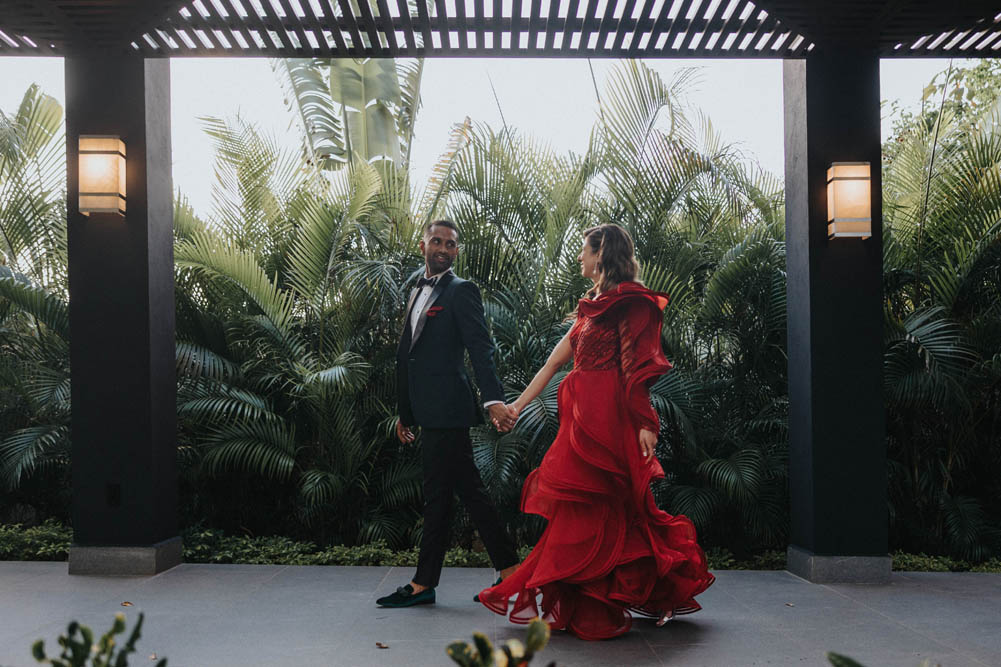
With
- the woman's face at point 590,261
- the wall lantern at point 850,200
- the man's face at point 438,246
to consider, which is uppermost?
the wall lantern at point 850,200

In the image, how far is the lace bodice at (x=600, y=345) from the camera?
12.5 feet

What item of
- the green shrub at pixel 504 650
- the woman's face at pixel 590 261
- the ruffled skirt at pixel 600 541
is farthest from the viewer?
the woman's face at pixel 590 261

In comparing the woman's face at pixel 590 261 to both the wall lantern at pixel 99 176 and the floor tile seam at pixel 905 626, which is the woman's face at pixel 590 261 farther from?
the wall lantern at pixel 99 176

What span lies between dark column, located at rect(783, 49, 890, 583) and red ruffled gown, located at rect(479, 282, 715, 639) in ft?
5.06

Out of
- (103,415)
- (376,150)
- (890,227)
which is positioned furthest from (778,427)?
(376,150)

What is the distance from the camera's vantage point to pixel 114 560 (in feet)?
16.2

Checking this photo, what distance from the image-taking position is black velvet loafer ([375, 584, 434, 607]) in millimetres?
4234

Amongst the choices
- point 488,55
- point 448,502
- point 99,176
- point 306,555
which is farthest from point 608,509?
point 99,176

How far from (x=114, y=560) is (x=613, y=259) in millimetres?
3472

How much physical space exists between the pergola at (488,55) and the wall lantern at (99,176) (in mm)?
130

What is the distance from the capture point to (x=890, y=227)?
5.95 m

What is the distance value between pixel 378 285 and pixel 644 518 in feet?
9.95

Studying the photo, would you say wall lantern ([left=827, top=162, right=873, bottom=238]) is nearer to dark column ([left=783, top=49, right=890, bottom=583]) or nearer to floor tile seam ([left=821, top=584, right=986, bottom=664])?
dark column ([left=783, top=49, right=890, bottom=583])

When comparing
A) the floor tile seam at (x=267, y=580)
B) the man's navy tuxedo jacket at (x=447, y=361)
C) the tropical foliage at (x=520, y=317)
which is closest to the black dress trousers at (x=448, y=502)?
the man's navy tuxedo jacket at (x=447, y=361)
